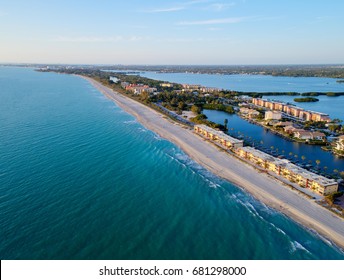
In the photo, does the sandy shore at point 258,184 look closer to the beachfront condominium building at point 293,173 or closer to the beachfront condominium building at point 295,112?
the beachfront condominium building at point 293,173

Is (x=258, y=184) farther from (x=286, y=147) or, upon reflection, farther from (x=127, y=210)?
(x=286, y=147)

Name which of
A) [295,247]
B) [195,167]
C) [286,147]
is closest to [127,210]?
[195,167]

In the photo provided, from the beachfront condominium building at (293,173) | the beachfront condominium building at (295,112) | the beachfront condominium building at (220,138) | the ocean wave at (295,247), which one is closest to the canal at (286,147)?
the beachfront condominium building at (220,138)

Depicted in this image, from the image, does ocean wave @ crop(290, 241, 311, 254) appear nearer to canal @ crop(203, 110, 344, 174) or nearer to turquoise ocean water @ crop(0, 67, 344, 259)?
turquoise ocean water @ crop(0, 67, 344, 259)

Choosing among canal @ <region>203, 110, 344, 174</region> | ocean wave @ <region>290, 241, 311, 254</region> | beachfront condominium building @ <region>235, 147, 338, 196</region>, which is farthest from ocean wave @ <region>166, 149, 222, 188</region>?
canal @ <region>203, 110, 344, 174</region>

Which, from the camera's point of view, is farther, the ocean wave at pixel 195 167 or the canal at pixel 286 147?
the canal at pixel 286 147
